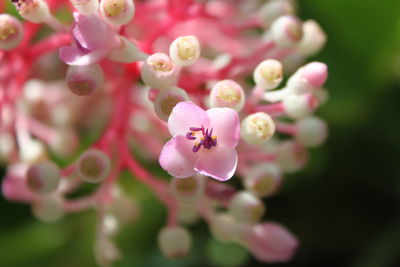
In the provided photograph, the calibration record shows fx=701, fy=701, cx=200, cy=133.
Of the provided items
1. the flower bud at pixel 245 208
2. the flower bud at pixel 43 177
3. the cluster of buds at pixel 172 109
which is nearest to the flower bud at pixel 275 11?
the cluster of buds at pixel 172 109

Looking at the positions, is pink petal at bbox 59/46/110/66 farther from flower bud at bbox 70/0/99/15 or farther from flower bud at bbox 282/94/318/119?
flower bud at bbox 282/94/318/119

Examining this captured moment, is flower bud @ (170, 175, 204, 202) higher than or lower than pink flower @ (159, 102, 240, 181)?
lower

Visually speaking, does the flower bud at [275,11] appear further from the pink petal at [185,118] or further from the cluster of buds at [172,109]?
the pink petal at [185,118]

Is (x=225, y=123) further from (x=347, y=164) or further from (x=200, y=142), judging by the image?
(x=347, y=164)

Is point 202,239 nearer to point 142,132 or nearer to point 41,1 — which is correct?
point 142,132

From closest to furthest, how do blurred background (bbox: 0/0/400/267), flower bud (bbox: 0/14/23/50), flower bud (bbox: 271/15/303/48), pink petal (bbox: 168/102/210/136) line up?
1. pink petal (bbox: 168/102/210/136)
2. flower bud (bbox: 0/14/23/50)
3. flower bud (bbox: 271/15/303/48)
4. blurred background (bbox: 0/0/400/267)

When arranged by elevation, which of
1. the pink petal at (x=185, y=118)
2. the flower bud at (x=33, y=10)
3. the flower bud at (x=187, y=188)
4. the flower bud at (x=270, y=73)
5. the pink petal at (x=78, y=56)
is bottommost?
the flower bud at (x=187, y=188)

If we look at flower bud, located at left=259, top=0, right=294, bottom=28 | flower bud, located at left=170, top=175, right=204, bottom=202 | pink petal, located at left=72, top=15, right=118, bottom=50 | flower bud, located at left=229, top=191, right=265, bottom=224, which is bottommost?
flower bud, located at left=229, top=191, right=265, bottom=224

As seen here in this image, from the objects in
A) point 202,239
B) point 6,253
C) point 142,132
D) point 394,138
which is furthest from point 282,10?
point 6,253

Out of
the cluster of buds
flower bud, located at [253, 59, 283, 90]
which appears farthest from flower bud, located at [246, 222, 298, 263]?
flower bud, located at [253, 59, 283, 90]
